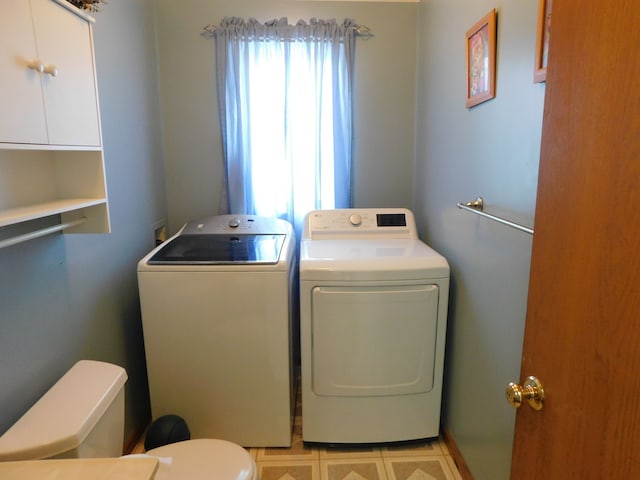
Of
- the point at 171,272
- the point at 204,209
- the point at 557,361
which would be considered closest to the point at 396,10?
the point at 204,209

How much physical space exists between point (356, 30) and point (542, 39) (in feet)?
4.75

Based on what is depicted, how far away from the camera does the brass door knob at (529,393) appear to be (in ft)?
2.67

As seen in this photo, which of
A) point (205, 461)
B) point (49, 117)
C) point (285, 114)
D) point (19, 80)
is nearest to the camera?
point (19, 80)

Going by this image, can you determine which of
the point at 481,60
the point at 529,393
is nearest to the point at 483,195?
the point at 481,60

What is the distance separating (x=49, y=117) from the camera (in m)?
1.12

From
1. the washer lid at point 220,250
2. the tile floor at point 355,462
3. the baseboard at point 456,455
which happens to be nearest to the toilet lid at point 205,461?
the tile floor at point 355,462

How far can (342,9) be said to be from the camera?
7.88 feet

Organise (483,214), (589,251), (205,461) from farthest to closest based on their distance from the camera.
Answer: (483,214)
(205,461)
(589,251)

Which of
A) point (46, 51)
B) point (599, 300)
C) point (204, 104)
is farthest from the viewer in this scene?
point (204, 104)

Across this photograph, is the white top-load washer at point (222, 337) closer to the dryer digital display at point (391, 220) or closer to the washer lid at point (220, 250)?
the washer lid at point (220, 250)

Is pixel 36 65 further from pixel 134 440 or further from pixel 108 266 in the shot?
pixel 134 440

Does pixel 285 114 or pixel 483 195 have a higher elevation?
pixel 285 114

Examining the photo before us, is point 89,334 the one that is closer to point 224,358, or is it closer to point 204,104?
point 224,358

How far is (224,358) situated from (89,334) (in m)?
0.56
